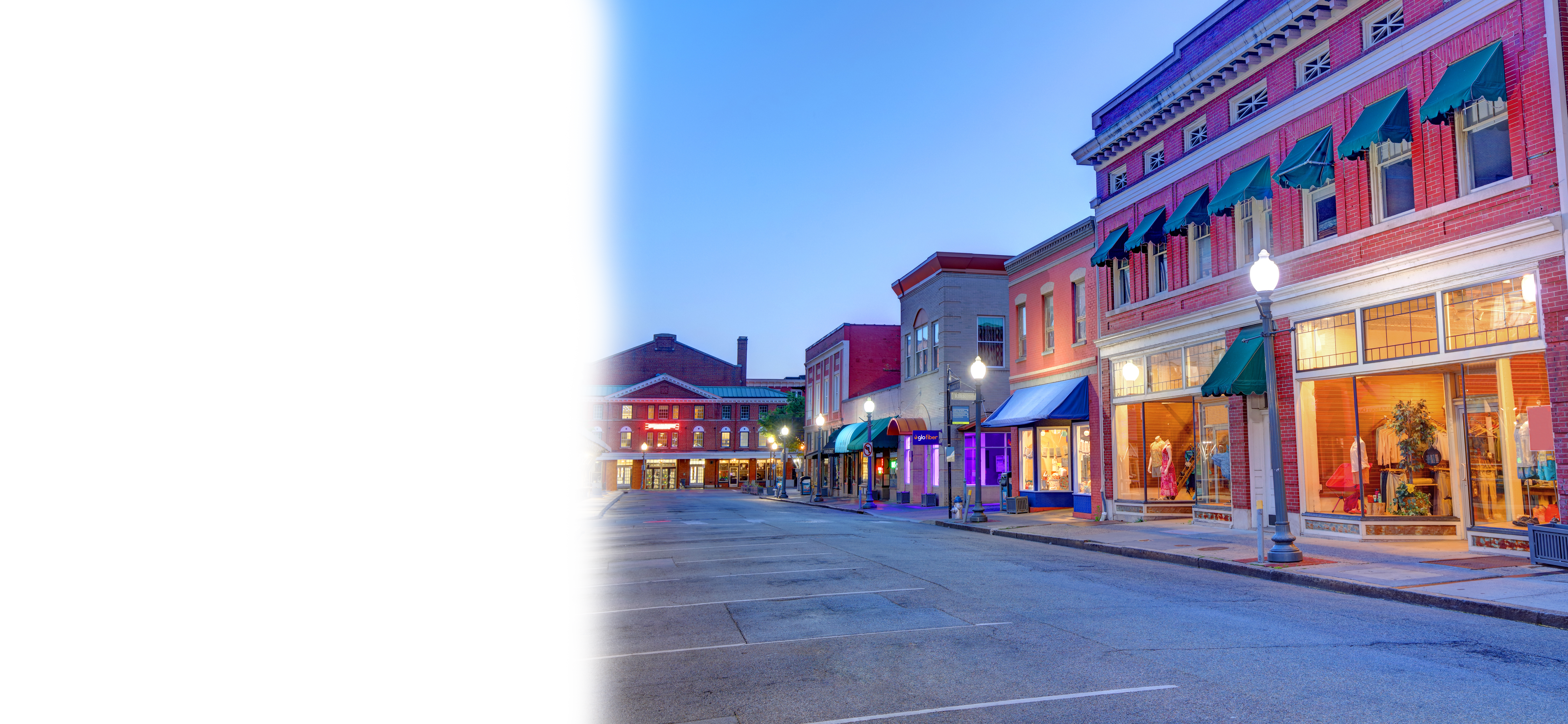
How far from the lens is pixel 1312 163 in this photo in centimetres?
1628

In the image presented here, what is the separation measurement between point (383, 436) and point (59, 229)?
5.62 feet

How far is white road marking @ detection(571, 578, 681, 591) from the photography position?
1232 centimetres

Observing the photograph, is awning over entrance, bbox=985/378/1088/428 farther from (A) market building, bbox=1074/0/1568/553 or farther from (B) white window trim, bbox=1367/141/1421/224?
(B) white window trim, bbox=1367/141/1421/224

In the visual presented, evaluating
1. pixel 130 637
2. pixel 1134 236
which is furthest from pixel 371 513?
pixel 1134 236

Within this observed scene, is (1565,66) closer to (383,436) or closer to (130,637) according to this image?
(383,436)

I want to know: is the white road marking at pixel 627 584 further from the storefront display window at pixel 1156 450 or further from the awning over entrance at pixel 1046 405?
the awning over entrance at pixel 1046 405

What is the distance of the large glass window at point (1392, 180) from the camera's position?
15.4 meters

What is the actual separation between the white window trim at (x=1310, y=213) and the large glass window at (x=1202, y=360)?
10.2 feet

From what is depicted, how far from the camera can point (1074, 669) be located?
6602 millimetres

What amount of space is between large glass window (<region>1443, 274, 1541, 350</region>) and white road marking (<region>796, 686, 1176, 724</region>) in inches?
424

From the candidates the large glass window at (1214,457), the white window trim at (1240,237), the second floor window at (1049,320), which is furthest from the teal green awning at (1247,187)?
the second floor window at (1049,320)

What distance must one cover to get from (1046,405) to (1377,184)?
1231 cm

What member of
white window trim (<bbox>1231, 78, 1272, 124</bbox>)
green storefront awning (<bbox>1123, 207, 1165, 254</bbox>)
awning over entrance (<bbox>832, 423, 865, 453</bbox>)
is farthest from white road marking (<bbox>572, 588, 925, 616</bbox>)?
awning over entrance (<bbox>832, 423, 865, 453</bbox>)

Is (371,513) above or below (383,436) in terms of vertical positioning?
below
